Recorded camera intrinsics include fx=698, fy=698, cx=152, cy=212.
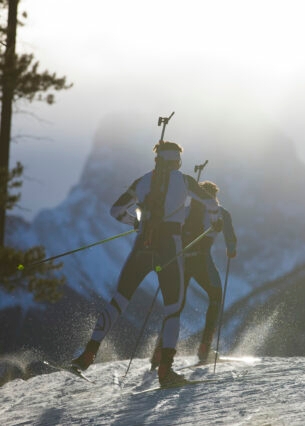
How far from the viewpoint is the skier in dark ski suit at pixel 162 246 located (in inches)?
317

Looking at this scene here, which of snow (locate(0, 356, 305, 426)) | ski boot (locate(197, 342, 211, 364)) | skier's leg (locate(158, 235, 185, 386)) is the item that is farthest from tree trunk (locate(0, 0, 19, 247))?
skier's leg (locate(158, 235, 185, 386))

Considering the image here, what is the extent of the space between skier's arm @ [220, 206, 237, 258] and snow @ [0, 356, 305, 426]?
152 centimetres

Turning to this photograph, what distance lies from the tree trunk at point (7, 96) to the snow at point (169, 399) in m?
7.90

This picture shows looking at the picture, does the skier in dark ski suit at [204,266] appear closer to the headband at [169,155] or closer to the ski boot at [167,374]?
the headband at [169,155]

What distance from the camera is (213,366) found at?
30.6 ft

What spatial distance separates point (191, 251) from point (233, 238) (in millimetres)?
921

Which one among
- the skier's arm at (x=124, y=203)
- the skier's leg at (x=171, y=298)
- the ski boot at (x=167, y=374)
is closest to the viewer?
the ski boot at (x=167, y=374)

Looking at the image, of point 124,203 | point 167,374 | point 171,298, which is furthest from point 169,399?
point 124,203

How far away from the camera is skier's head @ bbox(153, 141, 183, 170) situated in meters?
8.32

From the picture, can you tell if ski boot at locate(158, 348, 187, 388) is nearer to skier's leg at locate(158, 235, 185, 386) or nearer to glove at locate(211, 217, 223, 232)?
skier's leg at locate(158, 235, 185, 386)

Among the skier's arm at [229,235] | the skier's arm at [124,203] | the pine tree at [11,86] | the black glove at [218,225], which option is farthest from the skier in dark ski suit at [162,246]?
the pine tree at [11,86]

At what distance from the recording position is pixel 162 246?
26.7ft

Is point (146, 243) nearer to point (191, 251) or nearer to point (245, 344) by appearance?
point (191, 251)

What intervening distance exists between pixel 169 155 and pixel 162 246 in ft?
3.59
